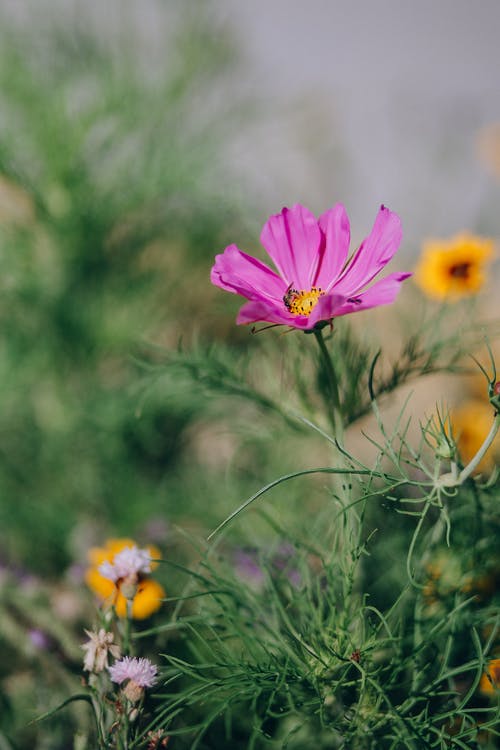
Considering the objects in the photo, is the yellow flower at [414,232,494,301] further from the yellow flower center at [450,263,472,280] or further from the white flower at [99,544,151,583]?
the white flower at [99,544,151,583]

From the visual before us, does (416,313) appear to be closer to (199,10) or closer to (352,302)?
(352,302)

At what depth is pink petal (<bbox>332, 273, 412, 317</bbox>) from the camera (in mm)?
285

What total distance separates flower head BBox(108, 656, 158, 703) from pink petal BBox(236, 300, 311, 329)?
0.18 metres

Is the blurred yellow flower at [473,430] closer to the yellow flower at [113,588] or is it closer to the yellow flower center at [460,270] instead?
the yellow flower center at [460,270]

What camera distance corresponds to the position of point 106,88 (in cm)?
95

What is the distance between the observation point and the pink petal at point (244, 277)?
0.31 meters

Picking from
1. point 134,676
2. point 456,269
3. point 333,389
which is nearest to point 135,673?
point 134,676

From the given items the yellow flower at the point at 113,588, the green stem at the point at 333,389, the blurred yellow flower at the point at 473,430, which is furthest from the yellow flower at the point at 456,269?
the yellow flower at the point at 113,588

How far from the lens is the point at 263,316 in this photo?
28cm

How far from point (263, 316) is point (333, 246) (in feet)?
0.31

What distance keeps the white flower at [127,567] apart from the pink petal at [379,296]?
0.19m

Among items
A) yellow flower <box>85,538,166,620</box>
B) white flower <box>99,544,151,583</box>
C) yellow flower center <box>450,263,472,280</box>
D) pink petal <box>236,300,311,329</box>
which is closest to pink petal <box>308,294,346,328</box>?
pink petal <box>236,300,311,329</box>

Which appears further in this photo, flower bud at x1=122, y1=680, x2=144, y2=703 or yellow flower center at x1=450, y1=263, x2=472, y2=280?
yellow flower center at x1=450, y1=263, x2=472, y2=280

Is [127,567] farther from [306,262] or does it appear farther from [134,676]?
[306,262]
